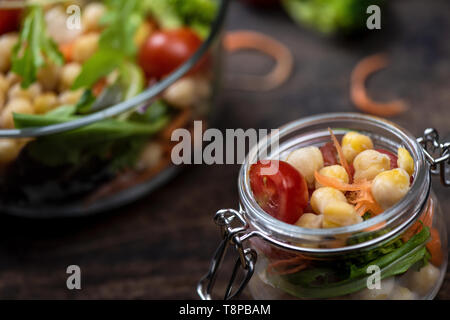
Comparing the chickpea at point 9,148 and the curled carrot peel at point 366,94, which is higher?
the curled carrot peel at point 366,94

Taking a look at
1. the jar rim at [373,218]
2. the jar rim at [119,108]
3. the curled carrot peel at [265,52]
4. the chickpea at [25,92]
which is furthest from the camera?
the curled carrot peel at [265,52]

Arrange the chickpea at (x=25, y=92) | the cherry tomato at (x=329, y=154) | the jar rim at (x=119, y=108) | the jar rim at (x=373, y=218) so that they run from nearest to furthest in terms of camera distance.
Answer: the jar rim at (x=373, y=218)
the cherry tomato at (x=329, y=154)
the jar rim at (x=119, y=108)
the chickpea at (x=25, y=92)

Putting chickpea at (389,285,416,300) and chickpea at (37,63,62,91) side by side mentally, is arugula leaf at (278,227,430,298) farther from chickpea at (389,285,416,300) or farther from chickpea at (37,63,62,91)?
chickpea at (37,63,62,91)

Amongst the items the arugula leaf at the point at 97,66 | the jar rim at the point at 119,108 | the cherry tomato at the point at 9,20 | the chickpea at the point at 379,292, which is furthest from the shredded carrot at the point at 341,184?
the cherry tomato at the point at 9,20

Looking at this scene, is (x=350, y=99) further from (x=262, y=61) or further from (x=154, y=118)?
(x=154, y=118)

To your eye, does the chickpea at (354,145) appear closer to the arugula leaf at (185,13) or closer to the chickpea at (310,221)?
the chickpea at (310,221)
